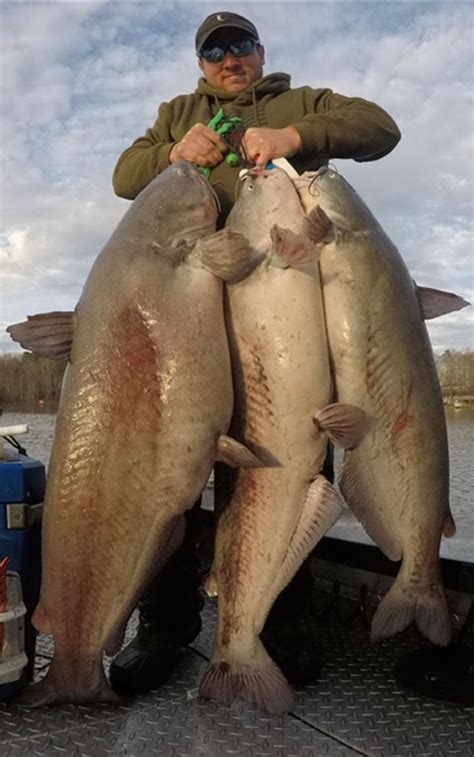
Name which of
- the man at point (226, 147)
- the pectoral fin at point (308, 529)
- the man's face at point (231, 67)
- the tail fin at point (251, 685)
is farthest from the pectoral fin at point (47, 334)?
the man's face at point (231, 67)

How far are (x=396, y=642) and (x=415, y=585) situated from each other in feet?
3.35

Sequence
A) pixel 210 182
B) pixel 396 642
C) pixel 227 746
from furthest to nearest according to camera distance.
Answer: pixel 396 642, pixel 210 182, pixel 227 746

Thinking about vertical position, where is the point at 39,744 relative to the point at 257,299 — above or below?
below

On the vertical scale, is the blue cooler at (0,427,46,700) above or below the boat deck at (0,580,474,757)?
above

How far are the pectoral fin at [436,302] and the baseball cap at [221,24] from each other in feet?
5.49

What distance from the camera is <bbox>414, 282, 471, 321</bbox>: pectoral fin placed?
11.1ft

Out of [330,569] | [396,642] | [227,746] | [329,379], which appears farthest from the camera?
[330,569]

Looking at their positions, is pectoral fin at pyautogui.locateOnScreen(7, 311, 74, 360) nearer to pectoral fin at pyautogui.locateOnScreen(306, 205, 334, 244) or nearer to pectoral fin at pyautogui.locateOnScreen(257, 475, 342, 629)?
pectoral fin at pyautogui.locateOnScreen(306, 205, 334, 244)

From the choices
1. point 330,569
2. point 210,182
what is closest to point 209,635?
point 330,569

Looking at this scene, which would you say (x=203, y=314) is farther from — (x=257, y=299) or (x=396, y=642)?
(x=396, y=642)

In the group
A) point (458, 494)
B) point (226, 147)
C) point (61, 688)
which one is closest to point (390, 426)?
point (226, 147)

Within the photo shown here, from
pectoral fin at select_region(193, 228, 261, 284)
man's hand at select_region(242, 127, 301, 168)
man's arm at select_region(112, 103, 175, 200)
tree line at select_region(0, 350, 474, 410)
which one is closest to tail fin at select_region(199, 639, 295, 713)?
pectoral fin at select_region(193, 228, 261, 284)

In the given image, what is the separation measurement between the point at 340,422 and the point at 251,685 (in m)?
1.13

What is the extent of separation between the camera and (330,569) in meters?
4.54
